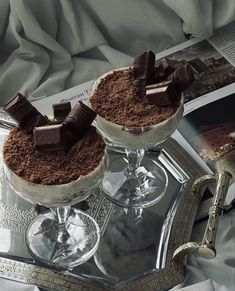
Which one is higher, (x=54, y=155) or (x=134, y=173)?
(x=54, y=155)

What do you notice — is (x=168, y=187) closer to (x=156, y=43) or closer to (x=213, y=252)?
(x=213, y=252)

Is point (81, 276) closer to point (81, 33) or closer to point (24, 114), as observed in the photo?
point (24, 114)

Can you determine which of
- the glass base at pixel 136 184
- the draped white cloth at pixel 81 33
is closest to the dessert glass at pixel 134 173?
the glass base at pixel 136 184

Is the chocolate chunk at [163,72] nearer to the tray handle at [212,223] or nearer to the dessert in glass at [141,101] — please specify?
the dessert in glass at [141,101]

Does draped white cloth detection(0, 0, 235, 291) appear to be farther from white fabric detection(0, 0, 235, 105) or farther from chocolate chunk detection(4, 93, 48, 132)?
chocolate chunk detection(4, 93, 48, 132)

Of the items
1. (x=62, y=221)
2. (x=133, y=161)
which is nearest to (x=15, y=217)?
(x=62, y=221)
